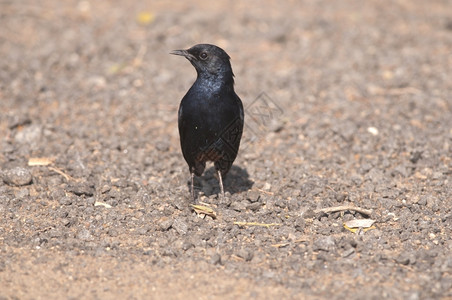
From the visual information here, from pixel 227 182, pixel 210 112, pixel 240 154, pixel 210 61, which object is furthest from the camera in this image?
pixel 240 154

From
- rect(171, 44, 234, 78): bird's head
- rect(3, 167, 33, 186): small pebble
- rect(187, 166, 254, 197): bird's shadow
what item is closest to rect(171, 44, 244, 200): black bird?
rect(171, 44, 234, 78): bird's head

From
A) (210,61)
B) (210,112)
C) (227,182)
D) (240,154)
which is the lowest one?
(227,182)

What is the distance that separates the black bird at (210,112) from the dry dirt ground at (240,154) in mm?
523

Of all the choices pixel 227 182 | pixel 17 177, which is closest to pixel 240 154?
pixel 227 182

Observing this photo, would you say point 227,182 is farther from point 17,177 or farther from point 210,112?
point 17,177

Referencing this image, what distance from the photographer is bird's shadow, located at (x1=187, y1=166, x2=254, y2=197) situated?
6.50m

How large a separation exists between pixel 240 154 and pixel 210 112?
4.99 ft

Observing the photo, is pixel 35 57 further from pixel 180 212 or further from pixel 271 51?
pixel 180 212

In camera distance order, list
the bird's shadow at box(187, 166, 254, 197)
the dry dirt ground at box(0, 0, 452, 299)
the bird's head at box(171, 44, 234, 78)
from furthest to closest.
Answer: the bird's shadow at box(187, 166, 254, 197) < the bird's head at box(171, 44, 234, 78) < the dry dirt ground at box(0, 0, 452, 299)

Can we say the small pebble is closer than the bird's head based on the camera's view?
No

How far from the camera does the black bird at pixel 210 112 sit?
5828 mm

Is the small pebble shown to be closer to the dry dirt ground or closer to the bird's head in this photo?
the dry dirt ground

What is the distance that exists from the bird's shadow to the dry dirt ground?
24 mm

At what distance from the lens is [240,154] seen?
725cm
